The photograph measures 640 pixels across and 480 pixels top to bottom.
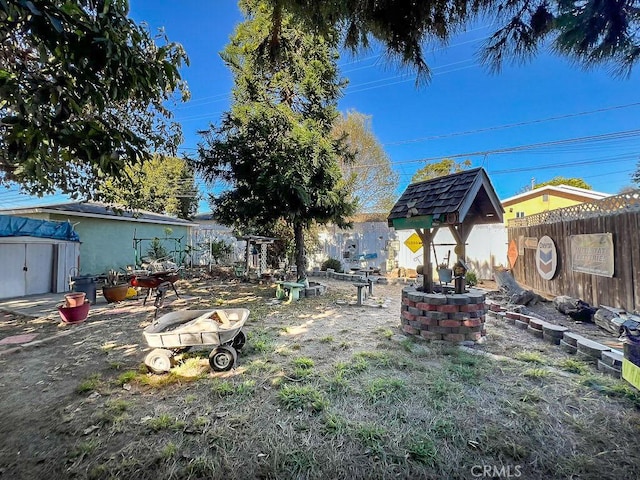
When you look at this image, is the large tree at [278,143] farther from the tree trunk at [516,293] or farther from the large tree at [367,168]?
the large tree at [367,168]

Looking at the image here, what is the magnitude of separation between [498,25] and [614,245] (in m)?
5.24

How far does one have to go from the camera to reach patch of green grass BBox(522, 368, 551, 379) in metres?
3.24

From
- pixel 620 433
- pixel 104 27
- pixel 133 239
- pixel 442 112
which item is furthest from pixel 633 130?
pixel 133 239

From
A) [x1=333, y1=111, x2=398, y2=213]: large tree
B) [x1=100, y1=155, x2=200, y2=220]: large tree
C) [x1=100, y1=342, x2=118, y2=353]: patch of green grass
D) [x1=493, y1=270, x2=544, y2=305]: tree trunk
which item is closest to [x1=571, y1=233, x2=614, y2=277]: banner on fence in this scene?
[x1=493, y1=270, x2=544, y2=305]: tree trunk

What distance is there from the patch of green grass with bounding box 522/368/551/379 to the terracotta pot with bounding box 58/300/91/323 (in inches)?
Result: 286

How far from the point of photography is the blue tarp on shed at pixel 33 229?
7.66 meters

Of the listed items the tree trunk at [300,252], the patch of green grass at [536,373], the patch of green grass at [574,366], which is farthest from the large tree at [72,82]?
the tree trunk at [300,252]

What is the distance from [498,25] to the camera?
8.02ft

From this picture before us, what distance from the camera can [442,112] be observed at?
17.0 metres

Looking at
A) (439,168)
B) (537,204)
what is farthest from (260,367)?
(537,204)

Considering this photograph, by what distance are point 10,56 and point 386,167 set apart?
1691cm

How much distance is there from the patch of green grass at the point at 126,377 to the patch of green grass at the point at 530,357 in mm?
4611

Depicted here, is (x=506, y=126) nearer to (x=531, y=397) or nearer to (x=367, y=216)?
(x=367, y=216)

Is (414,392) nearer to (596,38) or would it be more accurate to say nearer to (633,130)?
(596,38)
